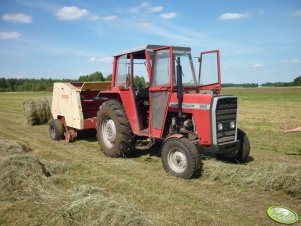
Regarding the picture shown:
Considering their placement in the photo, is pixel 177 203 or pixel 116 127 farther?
pixel 116 127

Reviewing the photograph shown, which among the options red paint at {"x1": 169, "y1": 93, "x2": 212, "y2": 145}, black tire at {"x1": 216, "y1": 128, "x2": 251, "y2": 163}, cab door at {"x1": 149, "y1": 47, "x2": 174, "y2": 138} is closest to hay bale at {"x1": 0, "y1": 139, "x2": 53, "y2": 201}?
cab door at {"x1": 149, "y1": 47, "x2": 174, "y2": 138}

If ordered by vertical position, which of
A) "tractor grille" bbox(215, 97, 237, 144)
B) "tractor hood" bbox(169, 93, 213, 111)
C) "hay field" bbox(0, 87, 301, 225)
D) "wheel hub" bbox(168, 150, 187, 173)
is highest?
"tractor hood" bbox(169, 93, 213, 111)

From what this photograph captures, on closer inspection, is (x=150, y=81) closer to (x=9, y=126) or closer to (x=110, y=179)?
(x=110, y=179)

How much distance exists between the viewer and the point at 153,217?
4.09m

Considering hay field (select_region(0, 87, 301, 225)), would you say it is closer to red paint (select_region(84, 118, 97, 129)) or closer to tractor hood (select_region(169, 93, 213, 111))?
tractor hood (select_region(169, 93, 213, 111))

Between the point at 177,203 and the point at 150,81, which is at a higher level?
the point at 150,81

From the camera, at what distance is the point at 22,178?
5086 millimetres

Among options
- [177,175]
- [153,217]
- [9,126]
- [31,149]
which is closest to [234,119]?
[177,175]

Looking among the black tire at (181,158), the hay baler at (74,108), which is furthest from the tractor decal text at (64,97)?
the black tire at (181,158)

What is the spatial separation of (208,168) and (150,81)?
76.6 inches

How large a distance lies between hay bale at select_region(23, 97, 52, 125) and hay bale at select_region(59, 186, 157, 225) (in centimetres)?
888

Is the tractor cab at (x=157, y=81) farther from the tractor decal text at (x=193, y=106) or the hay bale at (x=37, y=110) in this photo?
the hay bale at (x=37, y=110)

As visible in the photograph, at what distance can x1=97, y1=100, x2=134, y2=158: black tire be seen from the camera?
716 centimetres

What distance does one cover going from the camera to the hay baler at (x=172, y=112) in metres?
5.86
